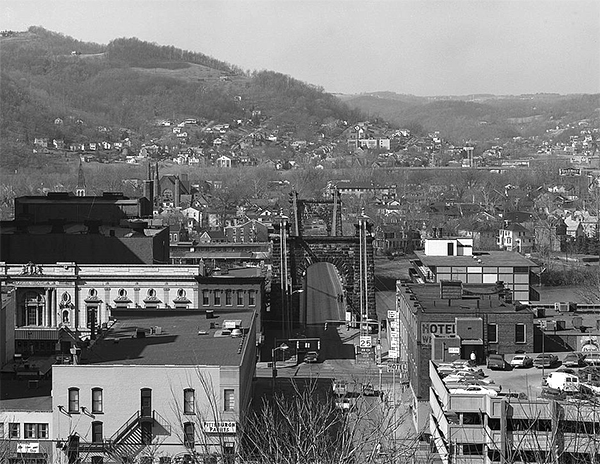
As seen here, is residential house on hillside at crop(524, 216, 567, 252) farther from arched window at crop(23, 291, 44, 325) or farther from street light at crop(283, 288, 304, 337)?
arched window at crop(23, 291, 44, 325)

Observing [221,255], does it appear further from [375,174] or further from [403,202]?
[375,174]

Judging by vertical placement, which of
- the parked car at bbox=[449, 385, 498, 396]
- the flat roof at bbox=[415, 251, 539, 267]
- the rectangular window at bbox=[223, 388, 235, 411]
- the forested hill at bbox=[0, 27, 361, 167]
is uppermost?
the forested hill at bbox=[0, 27, 361, 167]

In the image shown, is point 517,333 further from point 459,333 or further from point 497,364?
point 497,364

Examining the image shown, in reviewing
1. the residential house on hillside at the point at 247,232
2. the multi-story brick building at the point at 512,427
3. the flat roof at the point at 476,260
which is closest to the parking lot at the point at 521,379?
the multi-story brick building at the point at 512,427

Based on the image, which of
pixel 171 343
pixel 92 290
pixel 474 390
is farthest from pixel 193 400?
pixel 92 290

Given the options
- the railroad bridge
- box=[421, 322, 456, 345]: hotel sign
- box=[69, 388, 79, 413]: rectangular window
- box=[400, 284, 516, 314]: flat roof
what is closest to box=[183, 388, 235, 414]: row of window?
box=[69, 388, 79, 413]: rectangular window

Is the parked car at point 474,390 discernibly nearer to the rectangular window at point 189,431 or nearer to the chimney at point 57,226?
the rectangular window at point 189,431
